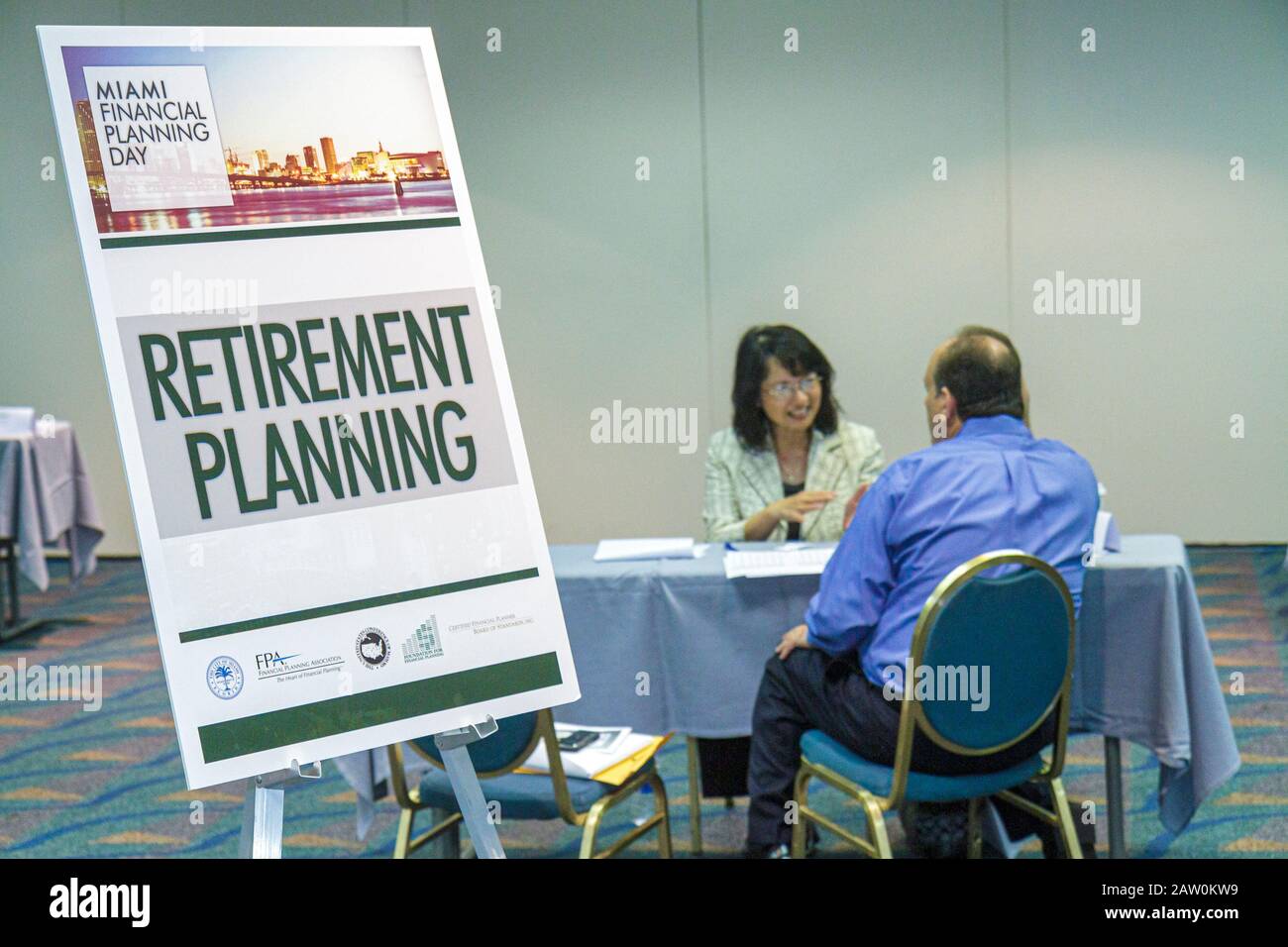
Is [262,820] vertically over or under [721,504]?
over

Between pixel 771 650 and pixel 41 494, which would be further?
pixel 41 494

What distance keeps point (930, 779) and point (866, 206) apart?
416 centimetres

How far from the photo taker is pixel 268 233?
1.54m

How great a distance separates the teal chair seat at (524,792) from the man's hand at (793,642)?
17.7 inches

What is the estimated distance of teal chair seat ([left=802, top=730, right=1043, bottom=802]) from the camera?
86.8 inches

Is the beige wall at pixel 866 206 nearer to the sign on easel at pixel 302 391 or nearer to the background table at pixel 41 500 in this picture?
the background table at pixel 41 500

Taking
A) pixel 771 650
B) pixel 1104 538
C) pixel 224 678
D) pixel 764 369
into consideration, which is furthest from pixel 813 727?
pixel 224 678

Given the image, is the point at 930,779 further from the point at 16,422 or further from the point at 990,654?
the point at 16,422

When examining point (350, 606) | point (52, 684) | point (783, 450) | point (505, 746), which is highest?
point (350, 606)

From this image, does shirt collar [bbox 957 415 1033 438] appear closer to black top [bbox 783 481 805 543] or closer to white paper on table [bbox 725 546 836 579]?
white paper on table [bbox 725 546 836 579]

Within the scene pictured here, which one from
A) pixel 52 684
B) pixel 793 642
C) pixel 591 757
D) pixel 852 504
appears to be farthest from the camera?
pixel 52 684
